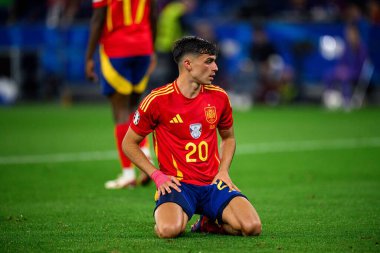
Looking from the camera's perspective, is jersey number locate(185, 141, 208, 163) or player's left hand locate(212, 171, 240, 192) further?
jersey number locate(185, 141, 208, 163)

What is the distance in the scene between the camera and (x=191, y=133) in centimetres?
700

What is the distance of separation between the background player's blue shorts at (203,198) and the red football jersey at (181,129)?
0.09 m

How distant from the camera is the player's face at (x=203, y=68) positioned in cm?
693

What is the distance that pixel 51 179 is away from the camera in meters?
10.3

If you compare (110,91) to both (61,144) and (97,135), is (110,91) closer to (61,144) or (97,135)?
Result: (61,144)

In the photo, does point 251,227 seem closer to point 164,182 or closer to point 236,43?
point 164,182

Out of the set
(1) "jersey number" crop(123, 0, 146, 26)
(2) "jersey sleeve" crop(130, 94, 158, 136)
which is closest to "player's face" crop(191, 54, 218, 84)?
(2) "jersey sleeve" crop(130, 94, 158, 136)

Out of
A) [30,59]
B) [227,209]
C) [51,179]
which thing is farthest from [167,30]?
[227,209]

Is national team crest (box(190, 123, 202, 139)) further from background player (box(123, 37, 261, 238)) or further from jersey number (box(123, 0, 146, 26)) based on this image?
jersey number (box(123, 0, 146, 26))

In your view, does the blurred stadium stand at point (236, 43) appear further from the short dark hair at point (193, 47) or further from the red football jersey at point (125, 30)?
the short dark hair at point (193, 47)

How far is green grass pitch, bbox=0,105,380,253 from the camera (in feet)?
21.0

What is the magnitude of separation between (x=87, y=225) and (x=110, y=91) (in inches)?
113

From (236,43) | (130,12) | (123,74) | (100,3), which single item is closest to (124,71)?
(123,74)

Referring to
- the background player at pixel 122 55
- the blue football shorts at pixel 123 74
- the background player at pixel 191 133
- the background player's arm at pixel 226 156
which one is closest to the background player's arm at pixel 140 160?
the background player at pixel 191 133
